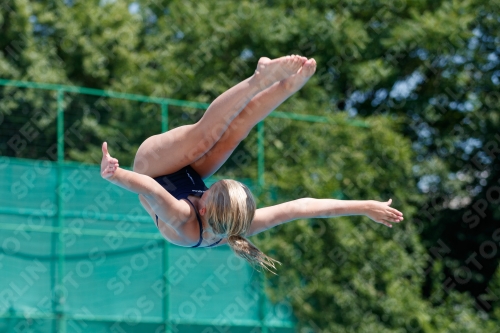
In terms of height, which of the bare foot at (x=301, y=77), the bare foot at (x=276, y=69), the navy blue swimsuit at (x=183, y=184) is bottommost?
the navy blue swimsuit at (x=183, y=184)

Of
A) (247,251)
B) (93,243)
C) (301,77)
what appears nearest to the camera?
(247,251)

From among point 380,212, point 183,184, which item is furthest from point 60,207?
point 380,212

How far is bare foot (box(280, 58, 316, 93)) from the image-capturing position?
14.9 feet

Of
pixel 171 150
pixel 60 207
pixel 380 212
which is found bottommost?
pixel 60 207

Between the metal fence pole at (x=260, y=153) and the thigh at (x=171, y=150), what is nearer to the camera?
the thigh at (x=171, y=150)

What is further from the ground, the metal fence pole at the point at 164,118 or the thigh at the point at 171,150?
the thigh at the point at 171,150

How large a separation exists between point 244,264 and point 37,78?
4076mm

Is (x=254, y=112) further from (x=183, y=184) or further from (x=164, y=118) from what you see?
(x=164, y=118)

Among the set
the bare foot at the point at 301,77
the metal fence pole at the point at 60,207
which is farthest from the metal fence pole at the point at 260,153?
the bare foot at the point at 301,77

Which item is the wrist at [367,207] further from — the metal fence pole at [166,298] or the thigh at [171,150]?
the metal fence pole at [166,298]

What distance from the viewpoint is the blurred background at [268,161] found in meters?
8.82

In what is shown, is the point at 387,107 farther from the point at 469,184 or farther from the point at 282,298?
the point at 282,298

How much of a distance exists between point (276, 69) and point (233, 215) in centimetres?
77

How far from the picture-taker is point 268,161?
995 centimetres
